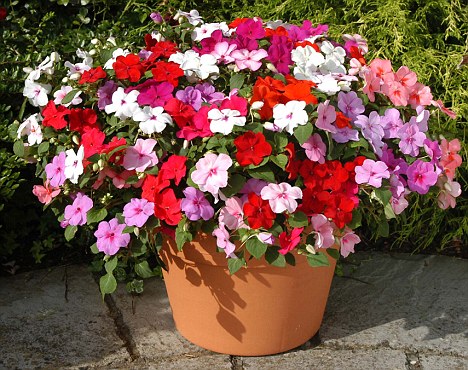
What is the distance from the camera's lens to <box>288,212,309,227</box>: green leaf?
2.09 meters

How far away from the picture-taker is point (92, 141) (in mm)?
2195

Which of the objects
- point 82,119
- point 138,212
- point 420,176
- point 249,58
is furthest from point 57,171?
point 420,176

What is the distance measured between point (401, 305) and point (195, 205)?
1.14m

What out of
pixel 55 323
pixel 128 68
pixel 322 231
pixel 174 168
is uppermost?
pixel 128 68

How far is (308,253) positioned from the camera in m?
2.15

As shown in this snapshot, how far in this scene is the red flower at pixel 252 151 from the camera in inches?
80.3

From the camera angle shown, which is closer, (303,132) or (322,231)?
(303,132)

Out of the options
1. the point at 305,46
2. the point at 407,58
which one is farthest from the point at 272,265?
the point at 407,58

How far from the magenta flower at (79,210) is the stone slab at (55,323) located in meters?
0.56

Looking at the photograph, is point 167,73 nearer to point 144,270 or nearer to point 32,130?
point 32,130

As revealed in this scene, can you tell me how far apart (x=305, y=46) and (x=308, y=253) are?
0.64 m

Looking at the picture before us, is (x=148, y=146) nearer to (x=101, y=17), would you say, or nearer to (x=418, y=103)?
(x=418, y=103)

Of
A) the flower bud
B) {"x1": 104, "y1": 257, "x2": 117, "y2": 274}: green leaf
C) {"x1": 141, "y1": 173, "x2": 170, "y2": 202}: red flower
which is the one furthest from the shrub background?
{"x1": 141, "y1": 173, "x2": 170, "y2": 202}: red flower

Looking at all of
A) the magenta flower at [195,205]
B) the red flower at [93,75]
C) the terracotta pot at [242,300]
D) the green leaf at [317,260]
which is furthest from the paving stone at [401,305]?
the red flower at [93,75]
